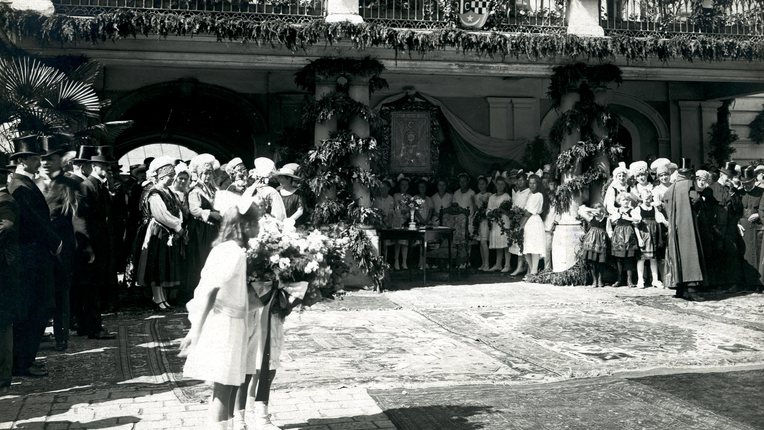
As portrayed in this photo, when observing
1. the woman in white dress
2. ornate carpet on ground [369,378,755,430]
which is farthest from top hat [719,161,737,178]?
ornate carpet on ground [369,378,755,430]

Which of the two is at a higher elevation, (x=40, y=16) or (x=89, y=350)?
(x=40, y=16)

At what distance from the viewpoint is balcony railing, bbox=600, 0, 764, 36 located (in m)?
14.5

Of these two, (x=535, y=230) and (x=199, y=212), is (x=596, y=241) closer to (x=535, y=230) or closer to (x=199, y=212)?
(x=535, y=230)

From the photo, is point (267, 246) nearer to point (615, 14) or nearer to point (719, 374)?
point (719, 374)

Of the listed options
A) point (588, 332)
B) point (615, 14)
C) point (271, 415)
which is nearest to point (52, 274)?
point (271, 415)

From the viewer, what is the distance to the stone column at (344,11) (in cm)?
1274

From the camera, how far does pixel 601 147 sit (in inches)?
549

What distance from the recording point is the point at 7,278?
20.7ft

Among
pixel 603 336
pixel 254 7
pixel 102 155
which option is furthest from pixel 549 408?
pixel 254 7

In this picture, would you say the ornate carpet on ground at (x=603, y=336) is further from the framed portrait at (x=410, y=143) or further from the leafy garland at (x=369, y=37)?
the framed portrait at (x=410, y=143)

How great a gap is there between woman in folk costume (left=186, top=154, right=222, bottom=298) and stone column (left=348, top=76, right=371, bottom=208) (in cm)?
257

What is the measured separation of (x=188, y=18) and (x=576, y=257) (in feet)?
25.5

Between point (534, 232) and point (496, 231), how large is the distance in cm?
153

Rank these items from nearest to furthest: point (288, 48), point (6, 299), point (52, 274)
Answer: point (6, 299) → point (52, 274) → point (288, 48)
